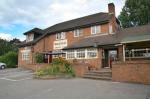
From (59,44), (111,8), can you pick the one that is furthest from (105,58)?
(59,44)

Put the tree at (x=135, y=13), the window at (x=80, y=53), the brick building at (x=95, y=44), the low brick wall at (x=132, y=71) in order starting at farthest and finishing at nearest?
the tree at (x=135, y=13)
the window at (x=80, y=53)
the brick building at (x=95, y=44)
the low brick wall at (x=132, y=71)

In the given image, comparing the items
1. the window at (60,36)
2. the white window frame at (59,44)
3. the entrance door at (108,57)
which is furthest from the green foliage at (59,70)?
the window at (60,36)

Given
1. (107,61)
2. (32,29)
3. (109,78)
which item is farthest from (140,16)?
(109,78)

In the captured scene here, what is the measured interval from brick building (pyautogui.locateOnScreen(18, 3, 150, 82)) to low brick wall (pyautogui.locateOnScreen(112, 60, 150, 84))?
0.09 meters

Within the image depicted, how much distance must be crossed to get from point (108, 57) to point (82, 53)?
330 centimetres

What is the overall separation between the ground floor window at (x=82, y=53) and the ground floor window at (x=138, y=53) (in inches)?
153

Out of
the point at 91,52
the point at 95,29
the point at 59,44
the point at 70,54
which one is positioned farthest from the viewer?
the point at 59,44

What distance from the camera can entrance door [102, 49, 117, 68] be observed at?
853 inches

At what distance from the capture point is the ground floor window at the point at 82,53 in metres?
21.6

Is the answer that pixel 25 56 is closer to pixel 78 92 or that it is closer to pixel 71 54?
pixel 71 54

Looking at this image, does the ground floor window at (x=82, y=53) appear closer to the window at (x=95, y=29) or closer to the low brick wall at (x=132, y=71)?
the window at (x=95, y=29)

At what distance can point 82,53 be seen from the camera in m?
22.6

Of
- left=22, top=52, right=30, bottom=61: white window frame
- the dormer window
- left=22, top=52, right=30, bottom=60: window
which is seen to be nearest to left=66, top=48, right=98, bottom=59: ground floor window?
left=22, top=52, right=30, bottom=61: white window frame

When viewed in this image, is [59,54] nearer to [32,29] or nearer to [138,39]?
[32,29]
